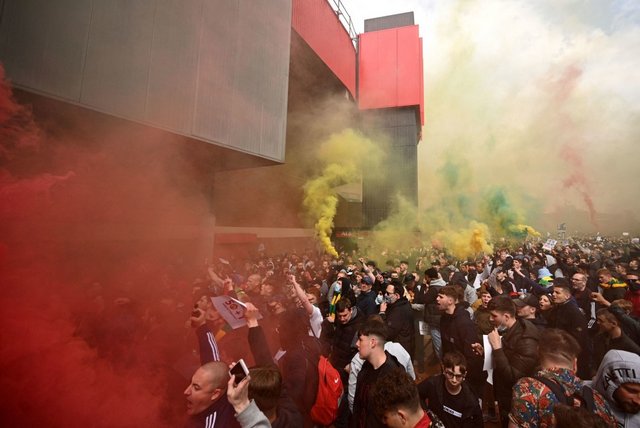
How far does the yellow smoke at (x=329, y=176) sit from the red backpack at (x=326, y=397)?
14791 millimetres

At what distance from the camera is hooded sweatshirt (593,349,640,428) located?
1.72 metres

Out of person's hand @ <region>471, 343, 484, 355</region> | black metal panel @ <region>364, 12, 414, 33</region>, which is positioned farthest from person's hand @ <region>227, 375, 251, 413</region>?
black metal panel @ <region>364, 12, 414, 33</region>

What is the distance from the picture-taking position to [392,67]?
23094 millimetres

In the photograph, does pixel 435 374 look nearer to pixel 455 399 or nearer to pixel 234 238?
pixel 455 399

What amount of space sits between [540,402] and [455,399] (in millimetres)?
580

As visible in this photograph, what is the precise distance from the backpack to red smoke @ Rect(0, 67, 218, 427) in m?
2.42

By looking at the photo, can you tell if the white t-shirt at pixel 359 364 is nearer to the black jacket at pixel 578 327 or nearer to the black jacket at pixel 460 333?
the black jacket at pixel 460 333

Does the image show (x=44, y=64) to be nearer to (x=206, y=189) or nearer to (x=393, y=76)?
(x=206, y=189)

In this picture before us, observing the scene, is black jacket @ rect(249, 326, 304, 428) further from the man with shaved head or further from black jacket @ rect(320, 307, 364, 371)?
black jacket @ rect(320, 307, 364, 371)

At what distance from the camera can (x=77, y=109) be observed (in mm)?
4707

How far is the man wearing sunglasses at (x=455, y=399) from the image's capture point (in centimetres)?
196

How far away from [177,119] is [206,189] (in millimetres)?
3765

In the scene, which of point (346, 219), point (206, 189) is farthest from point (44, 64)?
point (346, 219)

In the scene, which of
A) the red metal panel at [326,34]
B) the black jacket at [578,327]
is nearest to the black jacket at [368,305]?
the black jacket at [578,327]
